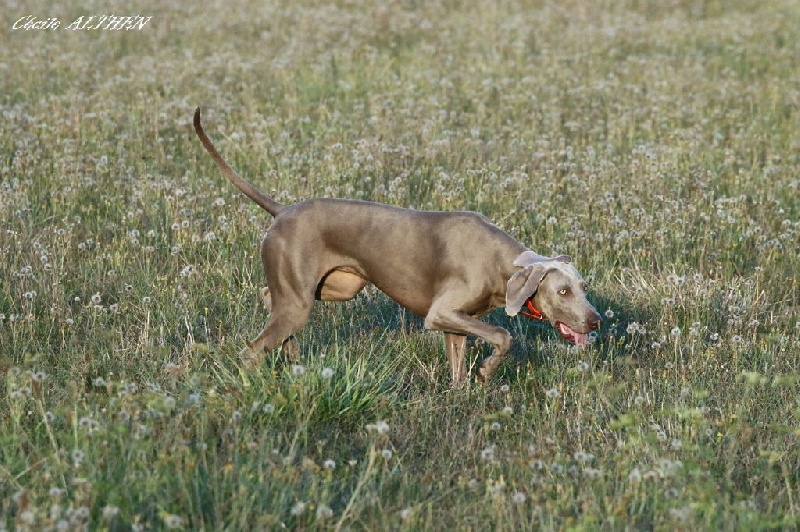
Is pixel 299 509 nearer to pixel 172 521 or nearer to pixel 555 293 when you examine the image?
pixel 172 521

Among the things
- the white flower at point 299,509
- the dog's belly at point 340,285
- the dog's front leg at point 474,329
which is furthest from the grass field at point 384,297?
the dog's belly at point 340,285

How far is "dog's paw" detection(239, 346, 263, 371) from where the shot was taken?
5777mm

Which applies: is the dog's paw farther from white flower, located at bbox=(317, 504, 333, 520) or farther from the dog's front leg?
white flower, located at bbox=(317, 504, 333, 520)

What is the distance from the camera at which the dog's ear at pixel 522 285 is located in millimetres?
5863

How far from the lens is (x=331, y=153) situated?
33.1 ft

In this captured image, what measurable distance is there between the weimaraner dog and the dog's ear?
11cm

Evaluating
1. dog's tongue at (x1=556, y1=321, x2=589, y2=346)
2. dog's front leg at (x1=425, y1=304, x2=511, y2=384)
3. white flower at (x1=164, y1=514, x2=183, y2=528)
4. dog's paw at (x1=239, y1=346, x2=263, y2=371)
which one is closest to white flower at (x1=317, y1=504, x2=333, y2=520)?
white flower at (x1=164, y1=514, x2=183, y2=528)

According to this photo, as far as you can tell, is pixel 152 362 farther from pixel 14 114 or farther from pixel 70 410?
pixel 14 114

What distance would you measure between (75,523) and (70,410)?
1240 millimetres

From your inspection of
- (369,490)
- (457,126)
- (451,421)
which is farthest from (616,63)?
(369,490)

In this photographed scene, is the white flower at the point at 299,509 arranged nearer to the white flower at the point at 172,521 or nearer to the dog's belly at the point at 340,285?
the white flower at the point at 172,521

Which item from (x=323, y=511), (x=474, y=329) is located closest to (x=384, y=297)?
(x=474, y=329)

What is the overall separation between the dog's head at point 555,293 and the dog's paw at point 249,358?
132 centimetres

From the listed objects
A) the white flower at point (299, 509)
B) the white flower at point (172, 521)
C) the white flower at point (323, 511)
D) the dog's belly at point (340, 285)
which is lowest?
the dog's belly at point (340, 285)
